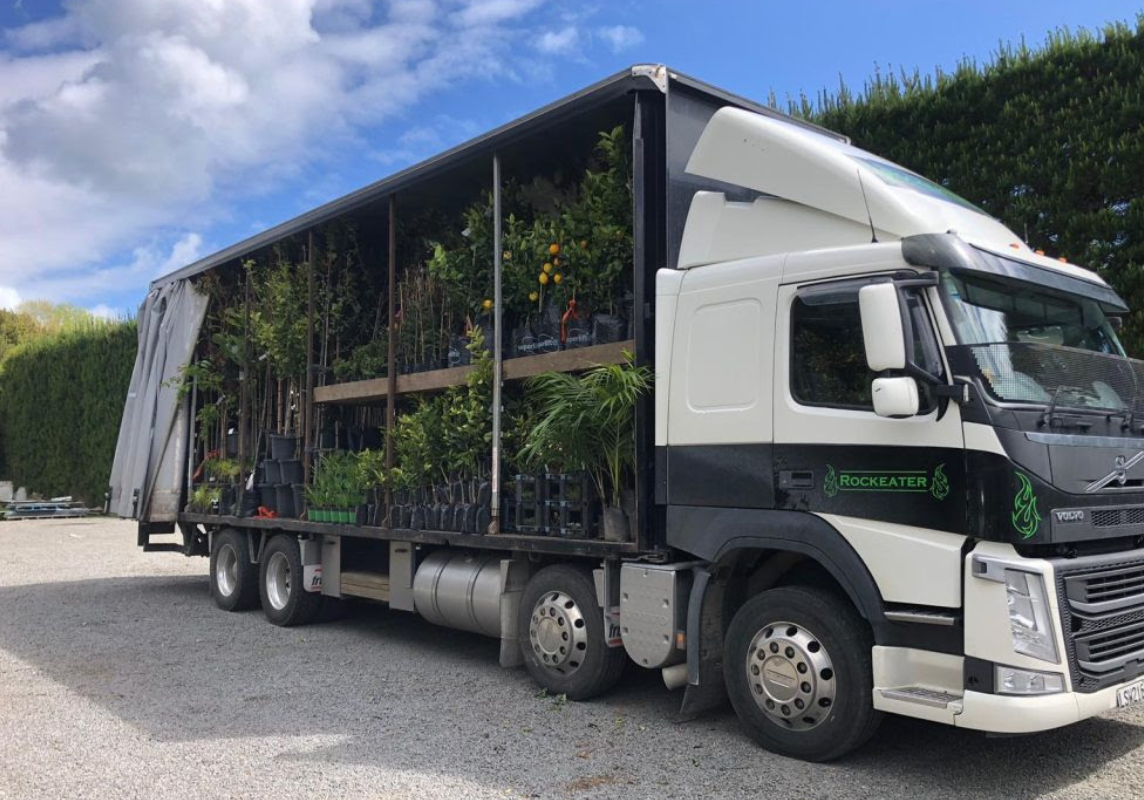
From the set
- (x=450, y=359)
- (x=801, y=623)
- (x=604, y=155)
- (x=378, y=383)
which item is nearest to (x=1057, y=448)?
(x=801, y=623)

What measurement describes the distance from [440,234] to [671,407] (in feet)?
12.9

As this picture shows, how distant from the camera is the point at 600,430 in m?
5.82

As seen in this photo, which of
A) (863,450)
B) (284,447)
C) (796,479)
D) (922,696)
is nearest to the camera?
(922,696)

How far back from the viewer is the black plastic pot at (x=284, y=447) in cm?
→ 943

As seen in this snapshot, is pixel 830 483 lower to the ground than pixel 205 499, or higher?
higher

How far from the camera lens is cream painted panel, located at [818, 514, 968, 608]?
14.0 feet

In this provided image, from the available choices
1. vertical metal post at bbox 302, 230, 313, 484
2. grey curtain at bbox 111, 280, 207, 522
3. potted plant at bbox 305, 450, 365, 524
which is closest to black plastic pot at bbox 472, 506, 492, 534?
potted plant at bbox 305, 450, 365, 524

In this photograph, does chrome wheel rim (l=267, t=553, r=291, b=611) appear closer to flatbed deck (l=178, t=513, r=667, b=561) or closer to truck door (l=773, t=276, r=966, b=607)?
flatbed deck (l=178, t=513, r=667, b=561)

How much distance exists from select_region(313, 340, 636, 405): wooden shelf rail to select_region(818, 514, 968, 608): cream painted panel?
1.93m

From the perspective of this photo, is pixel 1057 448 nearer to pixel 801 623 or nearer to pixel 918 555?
pixel 918 555

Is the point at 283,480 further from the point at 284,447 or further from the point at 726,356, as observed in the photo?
the point at 726,356

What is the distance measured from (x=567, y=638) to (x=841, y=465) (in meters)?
2.28

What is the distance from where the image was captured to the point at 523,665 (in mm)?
7027

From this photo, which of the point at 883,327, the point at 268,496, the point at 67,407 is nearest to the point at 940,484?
the point at 883,327
